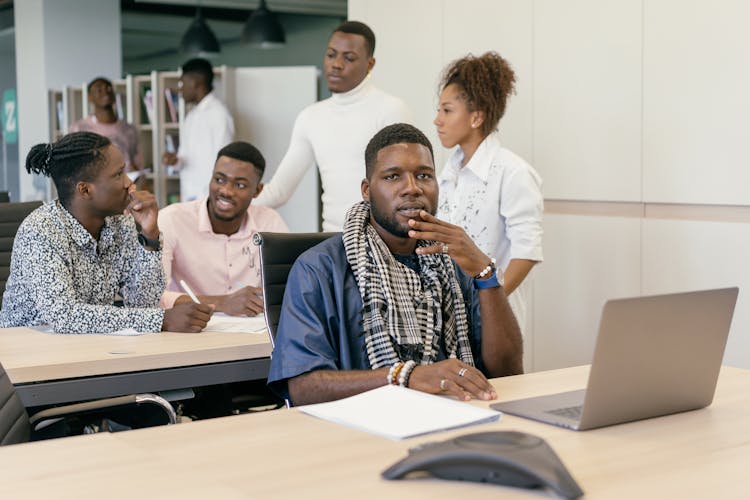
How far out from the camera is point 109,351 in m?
2.83

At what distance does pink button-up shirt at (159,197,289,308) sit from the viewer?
398 centimetres

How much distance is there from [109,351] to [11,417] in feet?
1.85

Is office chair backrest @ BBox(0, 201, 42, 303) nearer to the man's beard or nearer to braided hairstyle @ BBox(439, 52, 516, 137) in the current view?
braided hairstyle @ BBox(439, 52, 516, 137)

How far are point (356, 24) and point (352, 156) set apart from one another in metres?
0.60

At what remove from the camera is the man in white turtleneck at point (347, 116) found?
14.9 feet

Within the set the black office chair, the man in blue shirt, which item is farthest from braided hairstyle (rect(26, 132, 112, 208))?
the man in blue shirt

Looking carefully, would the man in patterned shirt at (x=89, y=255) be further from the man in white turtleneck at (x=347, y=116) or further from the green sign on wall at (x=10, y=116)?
the green sign on wall at (x=10, y=116)

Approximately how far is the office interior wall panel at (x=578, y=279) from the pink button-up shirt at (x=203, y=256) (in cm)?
165

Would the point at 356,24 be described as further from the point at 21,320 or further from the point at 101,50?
the point at 101,50

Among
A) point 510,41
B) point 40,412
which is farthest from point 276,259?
point 510,41

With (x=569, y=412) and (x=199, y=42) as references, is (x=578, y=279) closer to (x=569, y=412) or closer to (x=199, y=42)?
(x=569, y=412)

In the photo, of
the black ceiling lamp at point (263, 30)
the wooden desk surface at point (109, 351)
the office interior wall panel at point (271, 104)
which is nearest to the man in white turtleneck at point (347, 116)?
the wooden desk surface at point (109, 351)

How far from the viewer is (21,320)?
10.9 feet

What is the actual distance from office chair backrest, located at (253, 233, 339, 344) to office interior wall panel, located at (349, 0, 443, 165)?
2.89m
